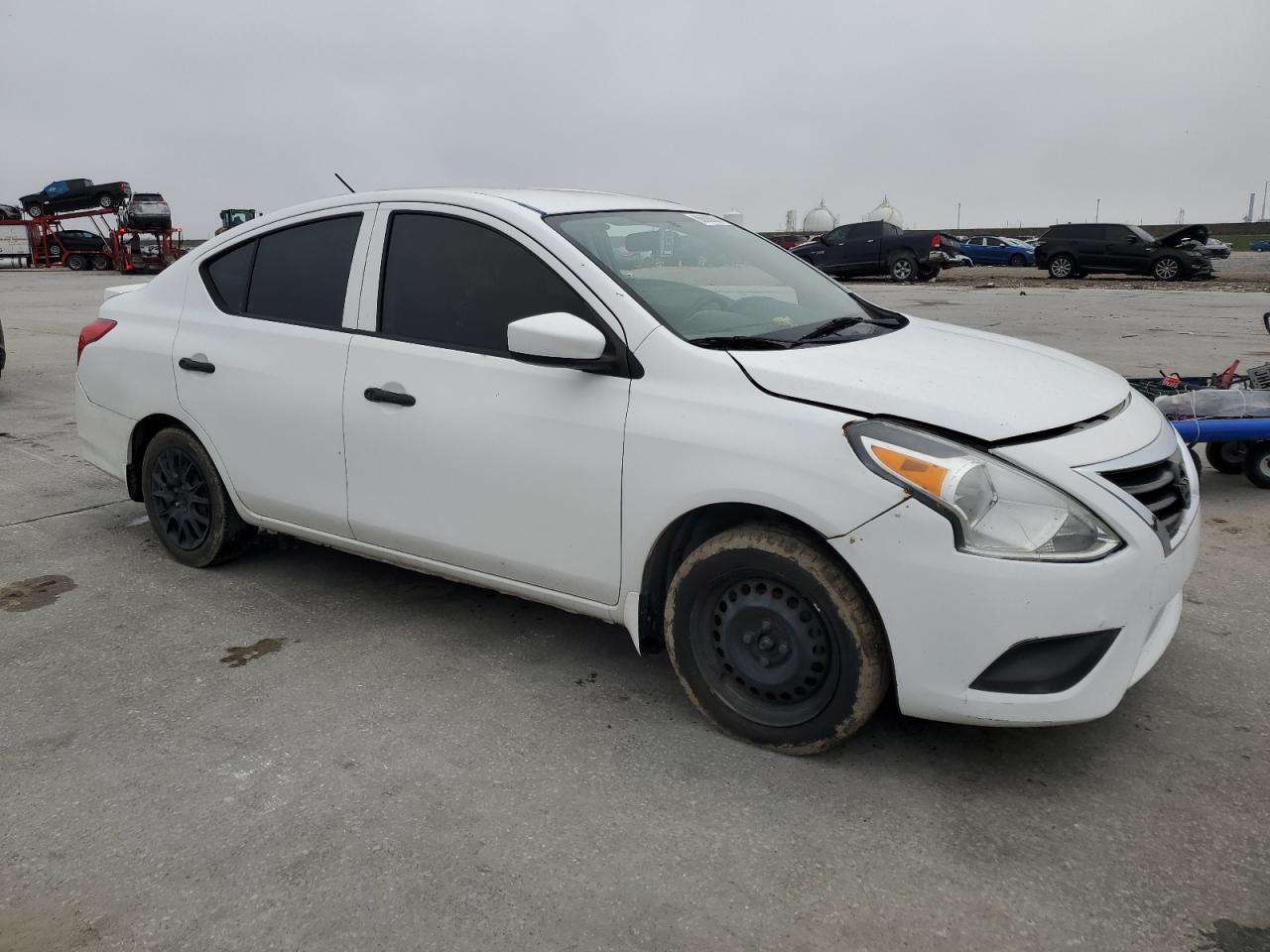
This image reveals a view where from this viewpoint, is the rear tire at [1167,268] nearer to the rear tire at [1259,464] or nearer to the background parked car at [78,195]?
the rear tire at [1259,464]

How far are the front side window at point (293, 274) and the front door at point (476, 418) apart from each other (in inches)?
7.3

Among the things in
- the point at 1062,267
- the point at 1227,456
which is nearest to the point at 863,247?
the point at 1062,267

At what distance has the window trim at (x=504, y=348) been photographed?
10.4ft

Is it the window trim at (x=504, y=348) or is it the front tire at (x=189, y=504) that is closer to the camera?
the window trim at (x=504, y=348)

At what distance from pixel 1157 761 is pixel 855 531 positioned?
117cm

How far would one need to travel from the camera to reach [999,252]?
39.2 m

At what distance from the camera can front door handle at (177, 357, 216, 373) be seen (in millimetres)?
4262

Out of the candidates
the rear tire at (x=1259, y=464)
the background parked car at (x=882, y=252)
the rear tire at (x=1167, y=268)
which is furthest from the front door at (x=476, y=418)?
the rear tire at (x=1167, y=268)

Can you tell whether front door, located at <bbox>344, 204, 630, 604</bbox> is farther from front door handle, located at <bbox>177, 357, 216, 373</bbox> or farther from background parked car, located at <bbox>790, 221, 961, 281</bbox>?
background parked car, located at <bbox>790, 221, 961, 281</bbox>

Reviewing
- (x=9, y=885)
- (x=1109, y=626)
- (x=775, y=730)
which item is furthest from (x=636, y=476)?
(x=9, y=885)

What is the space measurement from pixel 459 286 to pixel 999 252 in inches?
1542

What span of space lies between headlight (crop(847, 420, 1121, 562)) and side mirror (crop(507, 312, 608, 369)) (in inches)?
35.9

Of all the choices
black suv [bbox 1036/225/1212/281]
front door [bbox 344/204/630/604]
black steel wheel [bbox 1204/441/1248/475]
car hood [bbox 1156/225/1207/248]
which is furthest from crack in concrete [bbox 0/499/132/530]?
car hood [bbox 1156/225/1207/248]

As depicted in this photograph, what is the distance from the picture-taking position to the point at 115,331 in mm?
4711
